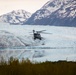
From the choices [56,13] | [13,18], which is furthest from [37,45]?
[56,13]

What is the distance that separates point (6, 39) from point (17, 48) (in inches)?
38.7

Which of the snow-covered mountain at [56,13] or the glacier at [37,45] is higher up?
the glacier at [37,45]

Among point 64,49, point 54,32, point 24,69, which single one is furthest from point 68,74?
point 54,32

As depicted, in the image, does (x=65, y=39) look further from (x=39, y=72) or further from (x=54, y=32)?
(x=39, y=72)

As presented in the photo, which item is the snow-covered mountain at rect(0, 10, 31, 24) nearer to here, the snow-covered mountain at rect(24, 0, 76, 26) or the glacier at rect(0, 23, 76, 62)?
the snow-covered mountain at rect(24, 0, 76, 26)

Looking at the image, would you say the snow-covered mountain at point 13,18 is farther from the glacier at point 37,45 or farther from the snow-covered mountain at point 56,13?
the glacier at point 37,45

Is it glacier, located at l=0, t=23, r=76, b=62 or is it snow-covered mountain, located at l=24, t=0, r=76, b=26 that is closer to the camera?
glacier, located at l=0, t=23, r=76, b=62

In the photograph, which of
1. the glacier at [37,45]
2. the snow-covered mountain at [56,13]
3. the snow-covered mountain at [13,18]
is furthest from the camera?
the snow-covered mountain at [56,13]

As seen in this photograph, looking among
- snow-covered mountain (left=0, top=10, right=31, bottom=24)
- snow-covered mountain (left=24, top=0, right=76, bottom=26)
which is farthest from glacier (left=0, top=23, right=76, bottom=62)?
snow-covered mountain (left=24, top=0, right=76, bottom=26)

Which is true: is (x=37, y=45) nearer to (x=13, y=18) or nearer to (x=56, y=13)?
(x=13, y=18)

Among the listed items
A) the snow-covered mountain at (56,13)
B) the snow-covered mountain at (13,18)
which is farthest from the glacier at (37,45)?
the snow-covered mountain at (56,13)

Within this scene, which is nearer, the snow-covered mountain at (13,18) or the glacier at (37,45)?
the glacier at (37,45)

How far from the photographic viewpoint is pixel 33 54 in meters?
13.4

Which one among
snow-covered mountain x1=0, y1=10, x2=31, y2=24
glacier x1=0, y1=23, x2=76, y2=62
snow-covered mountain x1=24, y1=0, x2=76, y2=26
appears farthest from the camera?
snow-covered mountain x1=24, y1=0, x2=76, y2=26
